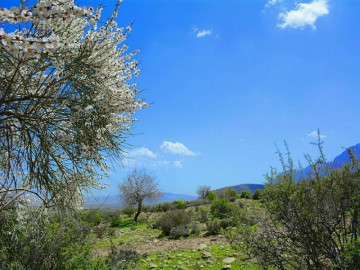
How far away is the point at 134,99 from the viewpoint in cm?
558

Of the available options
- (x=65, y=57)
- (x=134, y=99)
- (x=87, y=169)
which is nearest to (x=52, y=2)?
(x=65, y=57)

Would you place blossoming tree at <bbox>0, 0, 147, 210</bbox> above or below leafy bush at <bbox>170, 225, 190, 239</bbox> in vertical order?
above

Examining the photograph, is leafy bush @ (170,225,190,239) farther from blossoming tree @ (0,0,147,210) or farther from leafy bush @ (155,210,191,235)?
blossoming tree @ (0,0,147,210)

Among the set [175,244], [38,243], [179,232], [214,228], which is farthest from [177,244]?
[38,243]

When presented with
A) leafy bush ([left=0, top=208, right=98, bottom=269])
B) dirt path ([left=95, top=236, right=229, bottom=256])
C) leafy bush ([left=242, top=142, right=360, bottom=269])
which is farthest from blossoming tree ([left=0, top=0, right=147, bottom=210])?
dirt path ([left=95, top=236, right=229, bottom=256])

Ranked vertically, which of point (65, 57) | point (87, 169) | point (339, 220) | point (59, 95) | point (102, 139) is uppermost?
point (65, 57)

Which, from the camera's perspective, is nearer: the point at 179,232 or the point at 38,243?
the point at 38,243

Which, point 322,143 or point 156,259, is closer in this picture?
point 322,143

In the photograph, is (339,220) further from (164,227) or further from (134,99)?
(164,227)

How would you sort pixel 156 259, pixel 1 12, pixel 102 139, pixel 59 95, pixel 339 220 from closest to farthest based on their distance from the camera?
pixel 1 12, pixel 59 95, pixel 339 220, pixel 102 139, pixel 156 259

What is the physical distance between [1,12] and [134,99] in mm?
3057

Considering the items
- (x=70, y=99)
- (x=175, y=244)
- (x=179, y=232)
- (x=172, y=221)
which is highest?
(x=70, y=99)

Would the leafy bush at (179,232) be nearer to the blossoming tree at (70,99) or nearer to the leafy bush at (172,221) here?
the leafy bush at (172,221)

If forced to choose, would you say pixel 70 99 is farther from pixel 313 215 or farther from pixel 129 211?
pixel 129 211
